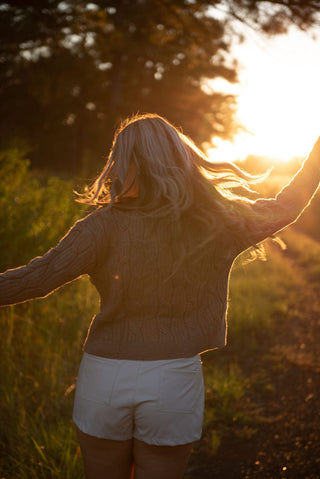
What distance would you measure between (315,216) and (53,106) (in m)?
12.0

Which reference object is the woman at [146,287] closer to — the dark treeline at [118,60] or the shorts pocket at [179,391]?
the shorts pocket at [179,391]

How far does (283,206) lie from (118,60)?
1579cm

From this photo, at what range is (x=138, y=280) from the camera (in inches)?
65.0

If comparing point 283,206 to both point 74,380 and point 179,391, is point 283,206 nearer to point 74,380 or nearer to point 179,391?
point 179,391

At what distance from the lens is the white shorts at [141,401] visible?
1646 mm

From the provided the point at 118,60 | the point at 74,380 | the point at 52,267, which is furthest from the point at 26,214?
the point at 118,60

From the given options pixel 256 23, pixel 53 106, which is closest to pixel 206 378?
pixel 256 23

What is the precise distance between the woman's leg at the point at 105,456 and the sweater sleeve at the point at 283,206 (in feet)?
2.85

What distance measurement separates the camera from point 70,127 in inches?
946

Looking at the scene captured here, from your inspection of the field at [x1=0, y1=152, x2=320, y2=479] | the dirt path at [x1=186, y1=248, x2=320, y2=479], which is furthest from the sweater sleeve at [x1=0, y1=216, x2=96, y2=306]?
the dirt path at [x1=186, y1=248, x2=320, y2=479]

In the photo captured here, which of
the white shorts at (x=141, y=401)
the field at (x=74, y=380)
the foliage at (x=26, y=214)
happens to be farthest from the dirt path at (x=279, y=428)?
the foliage at (x=26, y=214)

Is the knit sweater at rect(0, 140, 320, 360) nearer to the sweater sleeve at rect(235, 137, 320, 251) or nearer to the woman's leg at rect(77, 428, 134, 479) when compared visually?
the sweater sleeve at rect(235, 137, 320, 251)

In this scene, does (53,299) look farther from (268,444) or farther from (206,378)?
(268,444)

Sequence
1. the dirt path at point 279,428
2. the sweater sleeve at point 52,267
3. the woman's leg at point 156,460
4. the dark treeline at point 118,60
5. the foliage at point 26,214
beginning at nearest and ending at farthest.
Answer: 1. the sweater sleeve at point 52,267
2. the woman's leg at point 156,460
3. the dirt path at point 279,428
4. the foliage at point 26,214
5. the dark treeline at point 118,60
